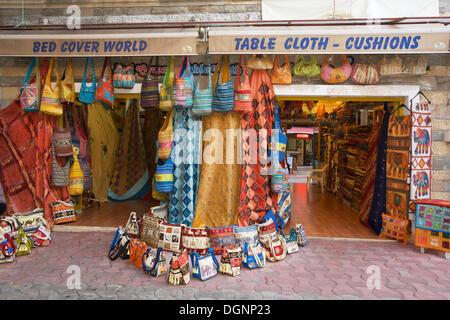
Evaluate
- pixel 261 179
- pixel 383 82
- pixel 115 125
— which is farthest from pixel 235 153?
pixel 115 125

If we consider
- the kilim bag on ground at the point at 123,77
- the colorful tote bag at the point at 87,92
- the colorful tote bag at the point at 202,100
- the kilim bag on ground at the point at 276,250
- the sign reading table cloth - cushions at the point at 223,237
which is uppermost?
the kilim bag on ground at the point at 123,77

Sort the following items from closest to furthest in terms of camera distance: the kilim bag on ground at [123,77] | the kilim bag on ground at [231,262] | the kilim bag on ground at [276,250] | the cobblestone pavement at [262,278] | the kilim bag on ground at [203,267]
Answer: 1. the cobblestone pavement at [262,278]
2. the kilim bag on ground at [203,267]
3. the kilim bag on ground at [231,262]
4. the kilim bag on ground at [276,250]
5. the kilim bag on ground at [123,77]

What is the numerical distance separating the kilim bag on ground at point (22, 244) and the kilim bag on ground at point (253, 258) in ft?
9.58

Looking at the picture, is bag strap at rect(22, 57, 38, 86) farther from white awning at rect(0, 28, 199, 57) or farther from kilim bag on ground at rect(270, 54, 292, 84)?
kilim bag on ground at rect(270, 54, 292, 84)

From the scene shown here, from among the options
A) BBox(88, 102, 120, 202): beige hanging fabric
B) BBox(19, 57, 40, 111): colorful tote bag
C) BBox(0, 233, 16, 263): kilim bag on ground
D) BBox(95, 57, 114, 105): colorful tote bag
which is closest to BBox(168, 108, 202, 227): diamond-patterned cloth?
BBox(95, 57, 114, 105): colorful tote bag

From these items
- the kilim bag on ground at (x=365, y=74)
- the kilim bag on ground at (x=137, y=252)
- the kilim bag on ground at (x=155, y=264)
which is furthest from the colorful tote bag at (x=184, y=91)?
the kilim bag on ground at (x=365, y=74)

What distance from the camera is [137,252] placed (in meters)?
4.25

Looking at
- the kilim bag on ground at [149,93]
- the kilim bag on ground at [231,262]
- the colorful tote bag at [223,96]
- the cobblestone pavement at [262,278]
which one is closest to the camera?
the cobblestone pavement at [262,278]

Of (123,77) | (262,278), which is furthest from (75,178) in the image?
(262,278)

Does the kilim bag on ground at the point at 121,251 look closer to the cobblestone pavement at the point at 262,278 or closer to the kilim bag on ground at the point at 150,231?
the cobblestone pavement at the point at 262,278

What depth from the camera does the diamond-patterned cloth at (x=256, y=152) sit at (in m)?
5.23

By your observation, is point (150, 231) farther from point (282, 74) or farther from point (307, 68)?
point (307, 68)

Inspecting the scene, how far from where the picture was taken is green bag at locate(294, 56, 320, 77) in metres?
5.30

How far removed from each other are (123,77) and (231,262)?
130 inches
